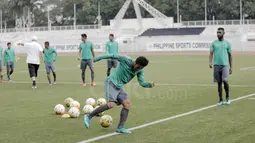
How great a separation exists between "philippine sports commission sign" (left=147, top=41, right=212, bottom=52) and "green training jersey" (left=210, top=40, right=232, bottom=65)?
4203 centimetres

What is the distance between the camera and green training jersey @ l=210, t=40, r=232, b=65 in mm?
14551

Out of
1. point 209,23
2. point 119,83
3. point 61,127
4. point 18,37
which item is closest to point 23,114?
point 61,127

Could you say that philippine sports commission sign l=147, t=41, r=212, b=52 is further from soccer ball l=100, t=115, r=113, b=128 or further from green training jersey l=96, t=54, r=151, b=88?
green training jersey l=96, t=54, r=151, b=88

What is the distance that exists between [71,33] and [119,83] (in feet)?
253

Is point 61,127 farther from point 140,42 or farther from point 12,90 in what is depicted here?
point 140,42

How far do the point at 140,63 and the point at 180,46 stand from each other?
160 feet

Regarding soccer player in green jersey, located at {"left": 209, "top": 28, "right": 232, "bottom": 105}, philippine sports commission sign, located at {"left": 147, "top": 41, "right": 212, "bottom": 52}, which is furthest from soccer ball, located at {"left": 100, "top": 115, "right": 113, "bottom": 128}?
philippine sports commission sign, located at {"left": 147, "top": 41, "right": 212, "bottom": 52}

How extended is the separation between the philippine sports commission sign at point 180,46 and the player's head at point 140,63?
46.8 metres

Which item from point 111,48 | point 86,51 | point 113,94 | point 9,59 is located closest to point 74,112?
point 113,94

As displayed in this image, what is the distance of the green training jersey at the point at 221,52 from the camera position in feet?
47.7

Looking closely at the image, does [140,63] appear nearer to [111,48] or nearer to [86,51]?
[86,51]

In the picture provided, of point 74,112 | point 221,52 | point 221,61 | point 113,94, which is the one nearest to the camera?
point 113,94

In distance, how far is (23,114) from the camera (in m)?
13.6

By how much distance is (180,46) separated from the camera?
58469 mm
